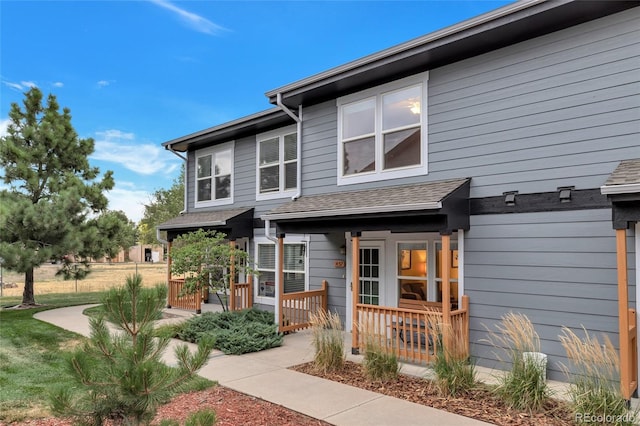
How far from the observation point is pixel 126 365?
8.31ft

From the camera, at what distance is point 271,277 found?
10.1 meters

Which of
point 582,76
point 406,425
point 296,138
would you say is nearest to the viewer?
point 406,425

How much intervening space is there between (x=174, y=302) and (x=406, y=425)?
358 inches

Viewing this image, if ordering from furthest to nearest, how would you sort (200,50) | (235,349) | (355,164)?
(200,50)
(355,164)
(235,349)

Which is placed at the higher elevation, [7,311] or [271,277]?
[271,277]

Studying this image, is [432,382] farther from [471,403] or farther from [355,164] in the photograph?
[355,164]

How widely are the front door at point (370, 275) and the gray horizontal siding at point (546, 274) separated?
2.09 m

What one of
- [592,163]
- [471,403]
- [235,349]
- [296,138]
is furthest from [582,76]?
[235,349]

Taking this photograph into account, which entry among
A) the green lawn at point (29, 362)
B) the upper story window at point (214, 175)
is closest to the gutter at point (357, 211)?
the green lawn at point (29, 362)

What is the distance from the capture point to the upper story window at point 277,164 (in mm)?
9562

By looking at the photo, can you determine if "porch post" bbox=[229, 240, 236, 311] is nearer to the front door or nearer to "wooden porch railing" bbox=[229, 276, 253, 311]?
"wooden porch railing" bbox=[229, 276, 253, 311]

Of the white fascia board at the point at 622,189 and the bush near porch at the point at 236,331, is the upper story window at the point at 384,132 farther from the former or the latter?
the bush near porch at the point at 236,331

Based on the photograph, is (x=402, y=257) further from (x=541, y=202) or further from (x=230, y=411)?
(x=230, y=411)

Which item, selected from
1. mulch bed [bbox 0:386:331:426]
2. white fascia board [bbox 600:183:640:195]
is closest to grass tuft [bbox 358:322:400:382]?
mulch bed [bbox 0:386:331:426]
